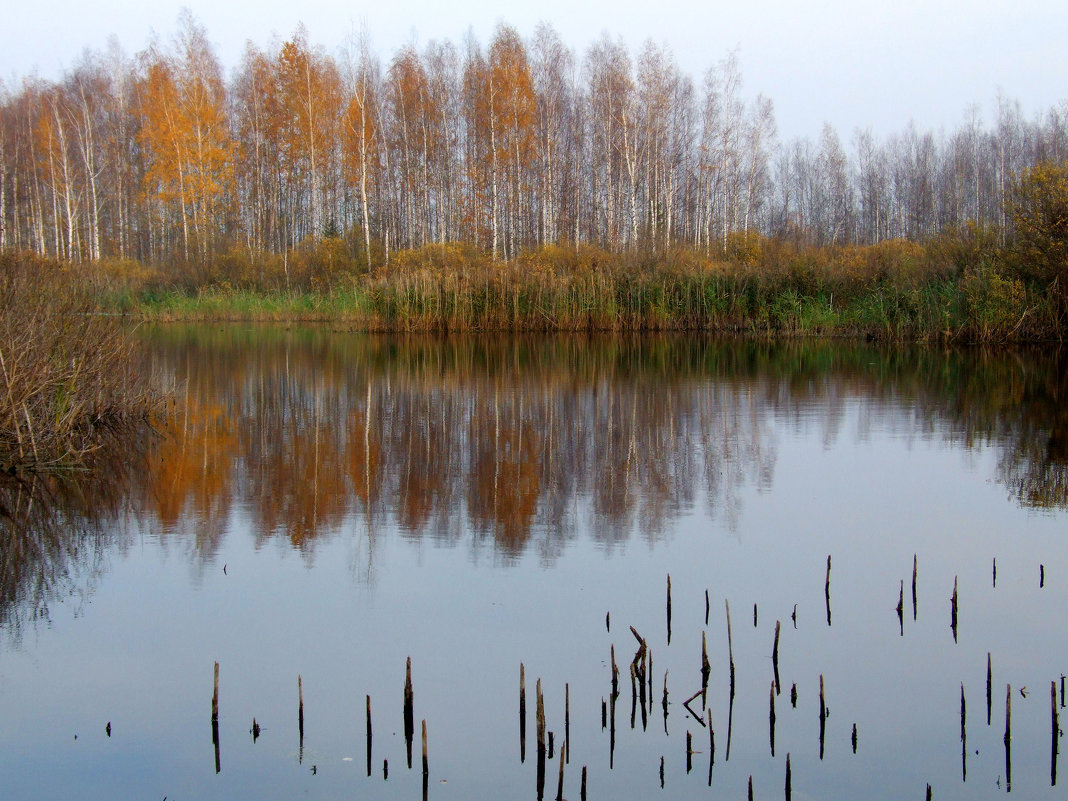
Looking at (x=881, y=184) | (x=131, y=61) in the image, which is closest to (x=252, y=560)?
(x=131, y=61)

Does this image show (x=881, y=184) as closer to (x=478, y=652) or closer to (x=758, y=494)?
(x=758, y=494)

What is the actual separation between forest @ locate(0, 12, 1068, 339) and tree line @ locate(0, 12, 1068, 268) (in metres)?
0.13

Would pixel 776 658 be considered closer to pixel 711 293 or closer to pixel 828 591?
pixel 828 591

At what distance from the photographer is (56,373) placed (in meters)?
8.07

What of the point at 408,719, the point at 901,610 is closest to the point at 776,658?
the point at 901,610

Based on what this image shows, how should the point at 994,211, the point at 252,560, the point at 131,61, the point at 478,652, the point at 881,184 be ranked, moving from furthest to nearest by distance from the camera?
the point at 881,184, the point at 994,211, the point at 131,61, the point at 252,560, the point at 478,652

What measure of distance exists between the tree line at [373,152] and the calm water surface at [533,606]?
78.7ft

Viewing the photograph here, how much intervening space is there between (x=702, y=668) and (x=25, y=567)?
4.02 m

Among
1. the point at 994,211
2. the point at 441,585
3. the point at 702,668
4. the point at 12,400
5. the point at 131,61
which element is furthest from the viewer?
the point at 994,211

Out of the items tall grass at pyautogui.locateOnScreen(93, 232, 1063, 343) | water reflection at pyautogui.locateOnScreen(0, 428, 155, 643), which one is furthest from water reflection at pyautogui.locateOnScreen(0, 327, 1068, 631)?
tall grass at pyautogui.locateOnScreen(93, 232, 1063, 343)

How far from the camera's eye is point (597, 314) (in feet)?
88.3

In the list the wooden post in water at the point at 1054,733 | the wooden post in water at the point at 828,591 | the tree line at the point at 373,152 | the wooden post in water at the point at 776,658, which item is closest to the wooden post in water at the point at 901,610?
the wooden post in water at the point at 828,591

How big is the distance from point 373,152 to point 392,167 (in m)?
1.61

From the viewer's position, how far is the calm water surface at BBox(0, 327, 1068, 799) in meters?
3.59
